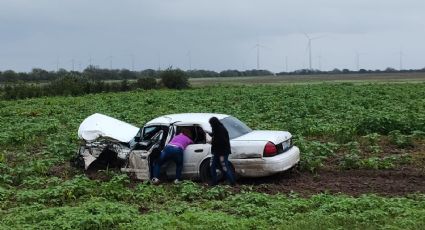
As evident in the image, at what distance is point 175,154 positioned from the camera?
1161 cm

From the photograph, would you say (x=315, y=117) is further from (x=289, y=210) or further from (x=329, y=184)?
(x=289, y=210)

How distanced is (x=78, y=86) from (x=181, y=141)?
4713cm

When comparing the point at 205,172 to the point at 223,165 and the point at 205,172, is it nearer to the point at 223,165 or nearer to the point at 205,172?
the point at 205,172

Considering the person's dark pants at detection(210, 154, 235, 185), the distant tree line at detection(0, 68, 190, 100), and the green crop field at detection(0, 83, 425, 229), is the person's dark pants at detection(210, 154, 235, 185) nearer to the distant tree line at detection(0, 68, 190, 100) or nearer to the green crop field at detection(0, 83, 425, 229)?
the green crop field at detection(0, 83, 425, 229)

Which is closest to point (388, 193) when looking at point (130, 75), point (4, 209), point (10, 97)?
point (4, 209)

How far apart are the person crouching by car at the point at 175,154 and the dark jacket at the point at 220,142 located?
0.78 m

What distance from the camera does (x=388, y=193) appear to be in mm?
10164

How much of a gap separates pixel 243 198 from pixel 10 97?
49824 mm

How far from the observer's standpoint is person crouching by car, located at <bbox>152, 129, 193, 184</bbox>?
38.1 feet

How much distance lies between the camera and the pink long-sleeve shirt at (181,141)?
1172 centimetres

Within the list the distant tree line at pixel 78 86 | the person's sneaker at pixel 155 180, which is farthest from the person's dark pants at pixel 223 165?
the distant tree line at pixel 78 86

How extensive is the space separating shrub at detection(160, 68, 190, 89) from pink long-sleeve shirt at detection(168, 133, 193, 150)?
173 ft

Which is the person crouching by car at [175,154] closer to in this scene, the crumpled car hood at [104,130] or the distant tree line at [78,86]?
the crumpled car hood at [104,130]

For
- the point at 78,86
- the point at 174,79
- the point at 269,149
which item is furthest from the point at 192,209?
the point at 174,79
